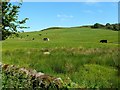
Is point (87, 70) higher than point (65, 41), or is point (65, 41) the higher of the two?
point (87, 70)

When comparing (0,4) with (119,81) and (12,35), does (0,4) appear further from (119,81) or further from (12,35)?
(119,81)

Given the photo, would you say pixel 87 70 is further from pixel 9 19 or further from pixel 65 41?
pixel 65 41

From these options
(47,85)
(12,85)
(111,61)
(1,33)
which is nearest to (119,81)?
(47,85)

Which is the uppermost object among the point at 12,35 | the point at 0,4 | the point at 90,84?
the point at 0,4

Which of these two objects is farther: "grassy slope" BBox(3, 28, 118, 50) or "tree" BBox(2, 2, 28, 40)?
"grassy slope" BBox(3, 28, 118, 50)

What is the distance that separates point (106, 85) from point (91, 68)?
452 cm

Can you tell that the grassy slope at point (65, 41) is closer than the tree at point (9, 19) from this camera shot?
No

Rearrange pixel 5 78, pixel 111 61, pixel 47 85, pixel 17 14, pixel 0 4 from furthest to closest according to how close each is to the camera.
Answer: pixel 17 14, pixel 0 4, pixel 111 61, pixel 5 78, pixel 47 85

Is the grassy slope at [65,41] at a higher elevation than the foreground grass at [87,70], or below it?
below

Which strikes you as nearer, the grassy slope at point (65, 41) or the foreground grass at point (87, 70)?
the foreground grass at point (87, 70)

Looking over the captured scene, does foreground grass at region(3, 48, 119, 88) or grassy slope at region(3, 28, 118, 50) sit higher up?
foreground grass at region(3, 48, 119, 88)

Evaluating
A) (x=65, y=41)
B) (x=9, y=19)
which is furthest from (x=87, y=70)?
(x=65, y=41)

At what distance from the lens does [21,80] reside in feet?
44.0

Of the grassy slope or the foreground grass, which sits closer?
the foreground grass
